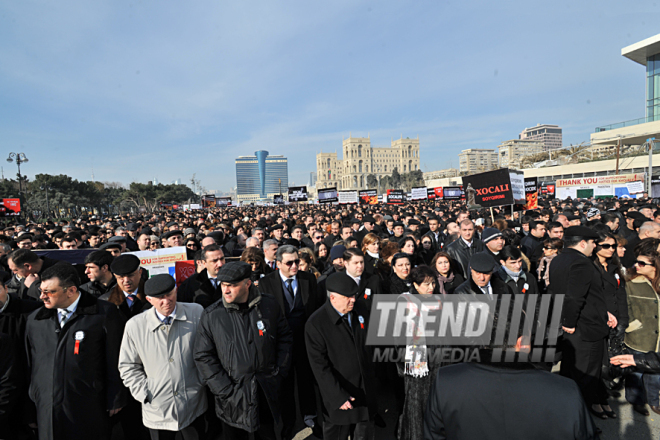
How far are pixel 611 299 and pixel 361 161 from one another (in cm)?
15245

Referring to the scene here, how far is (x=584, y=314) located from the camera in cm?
370

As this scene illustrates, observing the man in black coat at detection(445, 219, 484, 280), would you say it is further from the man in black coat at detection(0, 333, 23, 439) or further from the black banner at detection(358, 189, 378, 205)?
the black banner at detection(358, 189, 378, 205)

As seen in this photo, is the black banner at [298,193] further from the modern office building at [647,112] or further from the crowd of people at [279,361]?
the modern office building at [647,112]

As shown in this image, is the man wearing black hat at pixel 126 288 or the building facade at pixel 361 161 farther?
the building facade at pixel 361 161

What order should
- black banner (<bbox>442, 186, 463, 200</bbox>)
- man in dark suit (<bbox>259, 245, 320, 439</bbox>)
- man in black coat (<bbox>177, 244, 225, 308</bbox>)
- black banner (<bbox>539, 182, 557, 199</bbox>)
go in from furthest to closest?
black banner (<bbox>539, 182, 557, 199</bbox>), black banner (<bbox>442, 186, 463, 200</bbox>), man in black coat (<bbox>177, 244, 225, 308</bbox>), man in dark suit (<bbox>259, 245, 320, 439</bbox>)

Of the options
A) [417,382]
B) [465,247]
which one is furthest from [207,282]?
[465,247]

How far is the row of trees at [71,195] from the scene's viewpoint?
40.1 m

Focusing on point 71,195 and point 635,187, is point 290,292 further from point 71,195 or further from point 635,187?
Result: point 71,195

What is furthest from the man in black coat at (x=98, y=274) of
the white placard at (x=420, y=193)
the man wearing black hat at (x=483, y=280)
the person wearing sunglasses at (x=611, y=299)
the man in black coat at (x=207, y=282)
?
the white placard at (x=420, y=193)

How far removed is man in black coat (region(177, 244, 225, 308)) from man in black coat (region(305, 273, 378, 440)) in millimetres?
1812

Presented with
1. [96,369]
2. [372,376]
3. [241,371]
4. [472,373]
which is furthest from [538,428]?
[96,369]

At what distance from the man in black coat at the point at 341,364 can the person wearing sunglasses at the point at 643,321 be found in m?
2.90

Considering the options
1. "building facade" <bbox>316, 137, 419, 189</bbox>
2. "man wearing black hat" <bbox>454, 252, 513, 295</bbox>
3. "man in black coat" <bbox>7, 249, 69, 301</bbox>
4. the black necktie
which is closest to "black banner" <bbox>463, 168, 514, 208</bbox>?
"man wearing black hat" <bbox>454, 252, 513, 295</bbox>

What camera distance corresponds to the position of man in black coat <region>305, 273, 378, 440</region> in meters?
2.84
